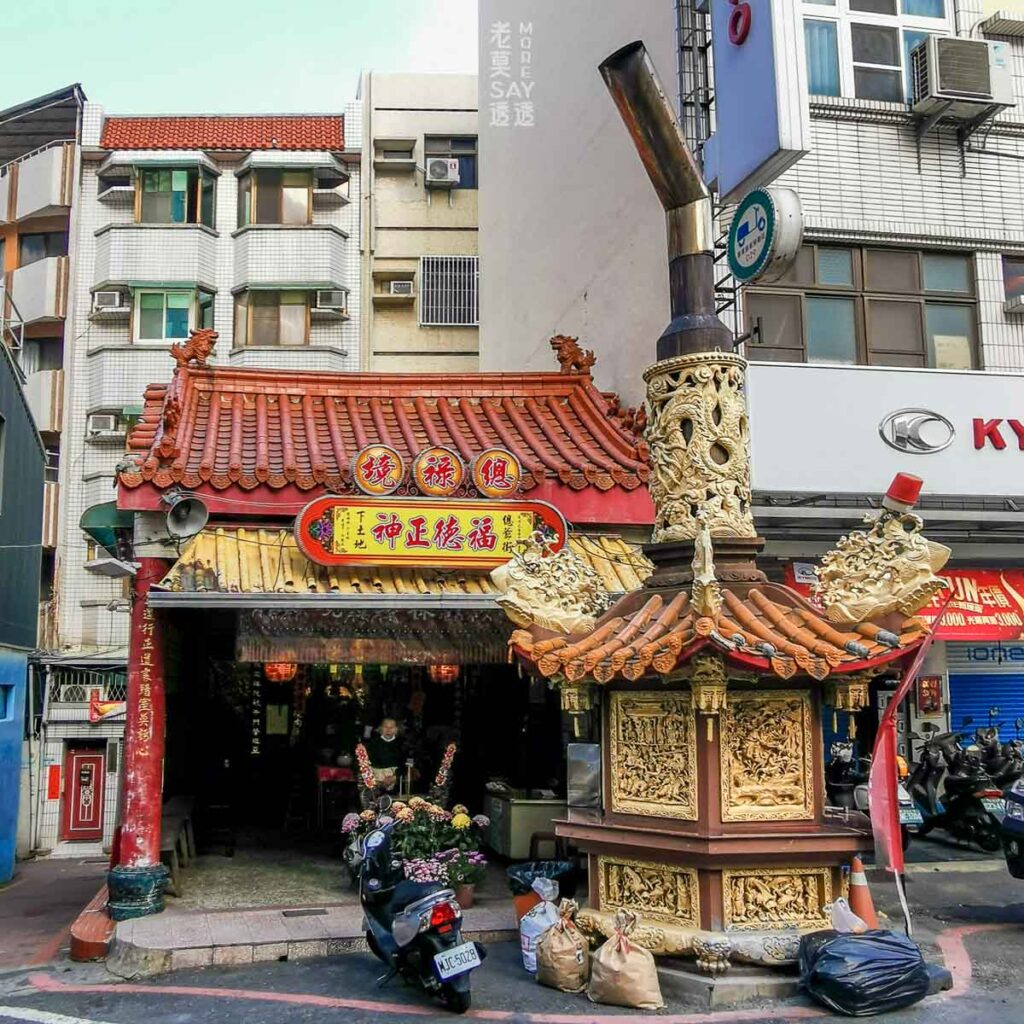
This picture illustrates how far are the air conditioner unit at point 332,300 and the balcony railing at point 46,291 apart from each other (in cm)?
618

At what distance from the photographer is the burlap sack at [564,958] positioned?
8.27m

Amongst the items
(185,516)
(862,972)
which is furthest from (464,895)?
(185,516)

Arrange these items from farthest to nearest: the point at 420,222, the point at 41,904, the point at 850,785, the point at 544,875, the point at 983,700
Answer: the point at 420,222
the point at 41,904
the point at 983,700
the point at 850,785
the point at 544,875

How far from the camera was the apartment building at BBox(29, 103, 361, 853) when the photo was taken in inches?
1036

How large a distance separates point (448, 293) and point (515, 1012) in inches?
868

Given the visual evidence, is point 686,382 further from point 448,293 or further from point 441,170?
point 441,170

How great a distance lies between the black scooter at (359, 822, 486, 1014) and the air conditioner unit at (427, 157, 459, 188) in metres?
21.7

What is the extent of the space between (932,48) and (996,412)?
4732 mm

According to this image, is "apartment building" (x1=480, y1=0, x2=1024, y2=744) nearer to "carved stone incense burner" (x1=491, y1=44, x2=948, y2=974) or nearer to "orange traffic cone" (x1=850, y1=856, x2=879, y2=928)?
"carved stone incense burner" (x1=491, y1=44, x2=948, y2=974)

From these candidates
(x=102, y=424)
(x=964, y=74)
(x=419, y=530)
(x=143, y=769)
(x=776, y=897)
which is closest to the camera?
(x=776, y=897)

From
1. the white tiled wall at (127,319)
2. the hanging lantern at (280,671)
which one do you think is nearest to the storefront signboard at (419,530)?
the hanging lantern at (280,671)

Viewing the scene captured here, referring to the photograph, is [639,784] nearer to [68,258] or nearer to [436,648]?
[436,648]

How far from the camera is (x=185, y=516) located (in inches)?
458

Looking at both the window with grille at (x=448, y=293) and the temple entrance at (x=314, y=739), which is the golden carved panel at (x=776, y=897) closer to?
the temple entrance at (x=314, y=739)
